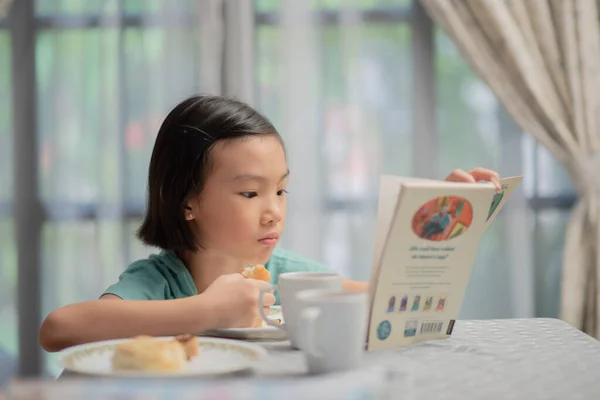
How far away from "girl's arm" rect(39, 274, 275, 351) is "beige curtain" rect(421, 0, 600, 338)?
2.15 m

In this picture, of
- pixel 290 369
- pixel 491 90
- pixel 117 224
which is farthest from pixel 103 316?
pixel 491 90

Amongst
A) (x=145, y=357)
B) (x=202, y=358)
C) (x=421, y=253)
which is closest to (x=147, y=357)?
(x=145, y=357)

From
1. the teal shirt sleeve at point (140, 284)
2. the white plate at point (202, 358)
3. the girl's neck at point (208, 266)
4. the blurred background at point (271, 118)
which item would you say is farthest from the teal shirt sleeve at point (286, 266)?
the blurred background at point (271, 118)

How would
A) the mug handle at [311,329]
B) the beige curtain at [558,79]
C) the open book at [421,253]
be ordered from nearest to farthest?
the mug handle at [311,329], the open book at [421,253], the beige curtain at [558,79]

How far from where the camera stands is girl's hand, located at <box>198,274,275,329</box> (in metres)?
1.16

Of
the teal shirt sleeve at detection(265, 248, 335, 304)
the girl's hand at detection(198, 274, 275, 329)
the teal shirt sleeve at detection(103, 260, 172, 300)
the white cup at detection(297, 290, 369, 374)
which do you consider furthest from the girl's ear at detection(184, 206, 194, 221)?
the white cup at detection(297, 290, 369, 374)

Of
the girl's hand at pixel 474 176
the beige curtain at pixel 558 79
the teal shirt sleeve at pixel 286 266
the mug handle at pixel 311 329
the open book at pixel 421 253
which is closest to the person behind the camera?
the mug handle at pixel 311 329

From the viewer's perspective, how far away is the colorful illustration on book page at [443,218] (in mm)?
1052

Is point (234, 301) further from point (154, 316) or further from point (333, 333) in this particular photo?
point (333, 333)

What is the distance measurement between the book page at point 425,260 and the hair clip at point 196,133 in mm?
641

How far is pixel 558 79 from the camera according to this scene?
3.09m

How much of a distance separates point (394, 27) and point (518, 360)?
7.56ft

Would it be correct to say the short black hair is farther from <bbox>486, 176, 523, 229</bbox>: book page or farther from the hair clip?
<bbox>486, 176, 523, 229</bbox>: book page

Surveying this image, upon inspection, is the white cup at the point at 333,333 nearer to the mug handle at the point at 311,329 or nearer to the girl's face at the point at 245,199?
the mug handle at the point at 311,329
